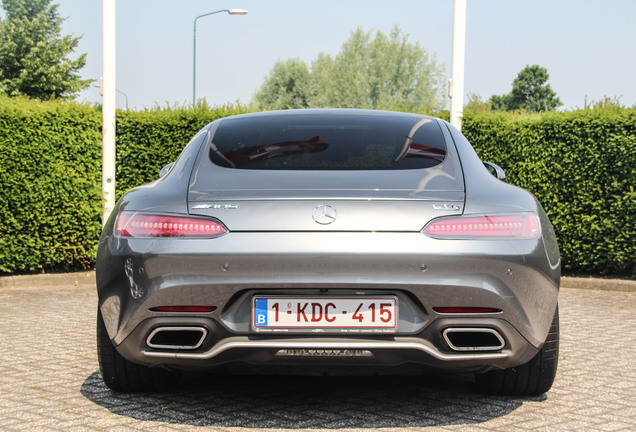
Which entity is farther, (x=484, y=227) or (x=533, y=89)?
(x=533, y=89)

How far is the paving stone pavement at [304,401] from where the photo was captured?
3.94 metres

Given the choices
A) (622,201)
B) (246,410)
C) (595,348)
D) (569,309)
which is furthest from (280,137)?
(622,201)

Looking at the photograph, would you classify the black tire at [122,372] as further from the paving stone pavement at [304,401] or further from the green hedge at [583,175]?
the green hedge at [583,175]

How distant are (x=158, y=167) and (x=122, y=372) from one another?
291 inches

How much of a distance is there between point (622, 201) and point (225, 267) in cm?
850

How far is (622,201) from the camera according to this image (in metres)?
10.8

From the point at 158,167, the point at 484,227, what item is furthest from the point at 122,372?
the point at 158,167

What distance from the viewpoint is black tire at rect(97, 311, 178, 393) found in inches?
166

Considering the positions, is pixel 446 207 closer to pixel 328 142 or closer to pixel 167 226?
pixel 328 142

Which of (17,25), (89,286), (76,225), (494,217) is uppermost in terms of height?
(17,25)

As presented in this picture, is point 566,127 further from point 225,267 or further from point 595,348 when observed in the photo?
point 225,267

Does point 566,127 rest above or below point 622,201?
above

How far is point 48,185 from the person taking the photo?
1048 centimetres

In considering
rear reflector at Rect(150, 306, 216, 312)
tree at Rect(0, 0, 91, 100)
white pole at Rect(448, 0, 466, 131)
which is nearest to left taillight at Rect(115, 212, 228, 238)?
rear reflector at Rect(150, 306, 216, 312)
